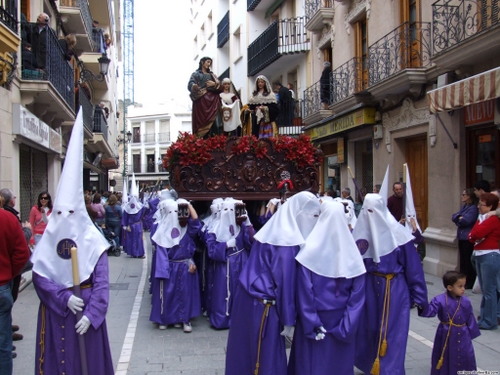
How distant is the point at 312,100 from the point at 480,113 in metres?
9.39

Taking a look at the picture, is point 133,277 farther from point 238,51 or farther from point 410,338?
point 238,51

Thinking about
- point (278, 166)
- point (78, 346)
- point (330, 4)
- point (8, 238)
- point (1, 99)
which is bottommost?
point (78, 346)

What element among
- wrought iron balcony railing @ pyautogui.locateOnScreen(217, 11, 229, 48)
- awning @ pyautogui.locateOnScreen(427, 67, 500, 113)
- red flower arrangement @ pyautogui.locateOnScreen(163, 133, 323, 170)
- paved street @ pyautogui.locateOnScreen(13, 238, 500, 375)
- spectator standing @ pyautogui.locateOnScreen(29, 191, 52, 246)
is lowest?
paved street @ pyautogui.locateOnScreen(13, 238, 500, 375)

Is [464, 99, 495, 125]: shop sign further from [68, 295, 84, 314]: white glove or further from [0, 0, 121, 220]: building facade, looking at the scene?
[0, 0, 121, 220]: building facade

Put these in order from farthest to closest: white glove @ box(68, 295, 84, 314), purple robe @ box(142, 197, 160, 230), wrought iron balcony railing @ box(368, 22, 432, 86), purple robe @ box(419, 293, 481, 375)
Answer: purple robe @ box(142, 197, 160, 230) < wrought iron balcony railing @ box(368, 22, 432, 86) < purple robe @ box(419, 293, 481, 375) < white glove @ box(68, 295, 84, 314)

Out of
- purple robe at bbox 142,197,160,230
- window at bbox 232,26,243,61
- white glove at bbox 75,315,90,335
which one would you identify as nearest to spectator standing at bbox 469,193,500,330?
white glove at bbox 75,315,90,335

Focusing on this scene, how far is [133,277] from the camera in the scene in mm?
11711

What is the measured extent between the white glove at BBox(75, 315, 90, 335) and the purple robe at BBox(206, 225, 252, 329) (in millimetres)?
3559

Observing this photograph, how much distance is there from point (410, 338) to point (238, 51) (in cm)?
2489

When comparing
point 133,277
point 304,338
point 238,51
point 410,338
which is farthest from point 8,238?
point 238,51

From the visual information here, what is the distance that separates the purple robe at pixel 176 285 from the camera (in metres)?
7.26

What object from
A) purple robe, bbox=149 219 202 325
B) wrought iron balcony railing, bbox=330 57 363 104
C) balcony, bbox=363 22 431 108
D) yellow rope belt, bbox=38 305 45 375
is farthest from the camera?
wrought iron balcony railing, bbox=330 57 363 104

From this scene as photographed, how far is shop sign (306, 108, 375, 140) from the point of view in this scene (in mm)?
14398

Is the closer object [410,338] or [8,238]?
[8,238]
